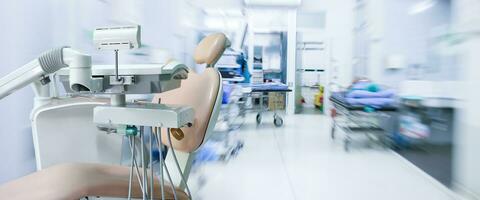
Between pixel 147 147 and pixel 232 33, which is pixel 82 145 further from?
pixel 232 33

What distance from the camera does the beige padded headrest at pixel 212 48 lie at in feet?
5.13

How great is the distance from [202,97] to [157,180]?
404 millimetres

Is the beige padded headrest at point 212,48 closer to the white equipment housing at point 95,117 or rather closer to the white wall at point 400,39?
the white equipment housing at point 95,117

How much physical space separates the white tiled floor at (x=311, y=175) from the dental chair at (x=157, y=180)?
1155 millimetres

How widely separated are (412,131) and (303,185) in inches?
62.5

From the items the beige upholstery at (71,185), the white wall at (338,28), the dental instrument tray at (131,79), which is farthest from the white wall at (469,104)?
the white wall at (338,28)

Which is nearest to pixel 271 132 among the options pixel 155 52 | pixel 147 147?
pixel 155 52

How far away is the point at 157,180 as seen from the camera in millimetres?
1259

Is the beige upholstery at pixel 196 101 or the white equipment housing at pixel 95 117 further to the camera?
the beige upholstery at pixel 196 101

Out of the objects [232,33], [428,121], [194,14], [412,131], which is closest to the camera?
[428,121]

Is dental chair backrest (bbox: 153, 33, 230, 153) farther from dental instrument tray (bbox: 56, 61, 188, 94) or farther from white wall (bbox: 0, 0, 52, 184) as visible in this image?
white wall (bbox: 0, 0, 52, 184)

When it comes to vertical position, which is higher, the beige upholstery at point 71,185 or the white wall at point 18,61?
the white wall at point 18,61

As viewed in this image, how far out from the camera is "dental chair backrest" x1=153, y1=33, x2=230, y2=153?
55.2 inches

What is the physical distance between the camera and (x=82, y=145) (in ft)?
5.05
